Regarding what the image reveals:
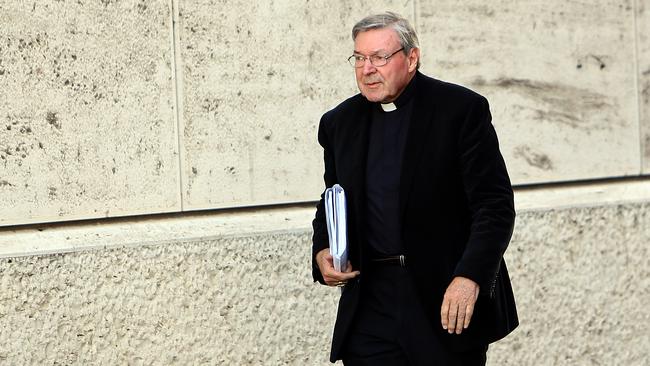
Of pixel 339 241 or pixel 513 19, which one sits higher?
pixel 513 19

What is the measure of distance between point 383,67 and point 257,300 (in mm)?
1800

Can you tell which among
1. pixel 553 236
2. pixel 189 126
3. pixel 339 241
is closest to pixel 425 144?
pixel 339 241

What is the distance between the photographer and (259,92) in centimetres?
518

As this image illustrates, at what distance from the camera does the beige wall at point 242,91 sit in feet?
15.5

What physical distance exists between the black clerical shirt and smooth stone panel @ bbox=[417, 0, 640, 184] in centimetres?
196

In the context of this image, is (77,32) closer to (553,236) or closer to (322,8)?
(322,8)

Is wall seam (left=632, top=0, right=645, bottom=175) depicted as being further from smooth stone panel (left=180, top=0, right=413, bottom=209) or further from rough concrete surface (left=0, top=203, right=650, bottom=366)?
smooth stone panel (left=180, top=0, right=413, bottom=209)

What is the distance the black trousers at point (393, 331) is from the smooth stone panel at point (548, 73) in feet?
7.06

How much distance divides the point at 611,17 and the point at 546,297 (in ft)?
4.74

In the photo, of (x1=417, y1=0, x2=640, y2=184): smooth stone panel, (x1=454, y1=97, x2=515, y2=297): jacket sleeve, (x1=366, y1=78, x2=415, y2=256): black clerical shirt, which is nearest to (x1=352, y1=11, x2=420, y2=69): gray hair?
(x1=366, y1=78, x2=415, y2=256): black clerical shirt

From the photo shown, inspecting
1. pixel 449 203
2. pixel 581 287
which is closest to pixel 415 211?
pixel 449 203

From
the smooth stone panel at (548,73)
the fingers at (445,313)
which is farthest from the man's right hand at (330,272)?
the smooth stone panel at (548,73)

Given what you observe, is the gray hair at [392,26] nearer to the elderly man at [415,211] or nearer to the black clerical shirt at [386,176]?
the elderly man at [415,211]

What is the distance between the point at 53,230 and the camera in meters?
4.79
